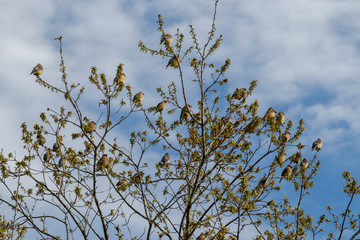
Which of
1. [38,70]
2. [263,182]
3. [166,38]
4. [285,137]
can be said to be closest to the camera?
[166,38]

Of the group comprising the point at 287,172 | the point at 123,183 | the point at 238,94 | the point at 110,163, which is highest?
the point at 238,94

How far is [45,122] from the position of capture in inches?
366

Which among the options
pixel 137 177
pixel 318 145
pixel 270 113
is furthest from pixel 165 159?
pixel 318 145

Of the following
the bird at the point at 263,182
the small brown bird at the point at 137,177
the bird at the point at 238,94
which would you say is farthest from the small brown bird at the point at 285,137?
the small brown bird at the point at 137,177

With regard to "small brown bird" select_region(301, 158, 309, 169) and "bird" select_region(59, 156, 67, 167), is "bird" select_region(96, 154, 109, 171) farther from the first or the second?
"small brown bird" select_region(301, 158, 309, 169)

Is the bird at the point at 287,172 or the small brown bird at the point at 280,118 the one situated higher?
the small brown bird at the point at 280,118

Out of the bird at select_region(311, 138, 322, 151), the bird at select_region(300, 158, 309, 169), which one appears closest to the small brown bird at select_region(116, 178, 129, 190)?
the bird at select_region(300, 158, 309, 169)

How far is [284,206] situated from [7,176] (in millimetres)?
5056

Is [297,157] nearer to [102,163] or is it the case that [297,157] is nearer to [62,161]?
[102,163]

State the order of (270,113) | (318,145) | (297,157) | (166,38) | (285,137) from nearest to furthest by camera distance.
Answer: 1. (166,38)
2. (270,113)
3. (285,137)
4. (297,157)
5. (318,145)

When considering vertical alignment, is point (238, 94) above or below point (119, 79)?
above

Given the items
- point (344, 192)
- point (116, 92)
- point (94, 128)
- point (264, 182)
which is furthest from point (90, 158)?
point (344, 192)

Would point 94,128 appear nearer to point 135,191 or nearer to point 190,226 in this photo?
point 135,191

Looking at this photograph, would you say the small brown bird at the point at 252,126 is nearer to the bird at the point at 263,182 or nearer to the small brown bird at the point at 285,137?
the small brown bird at the point at 285,137
